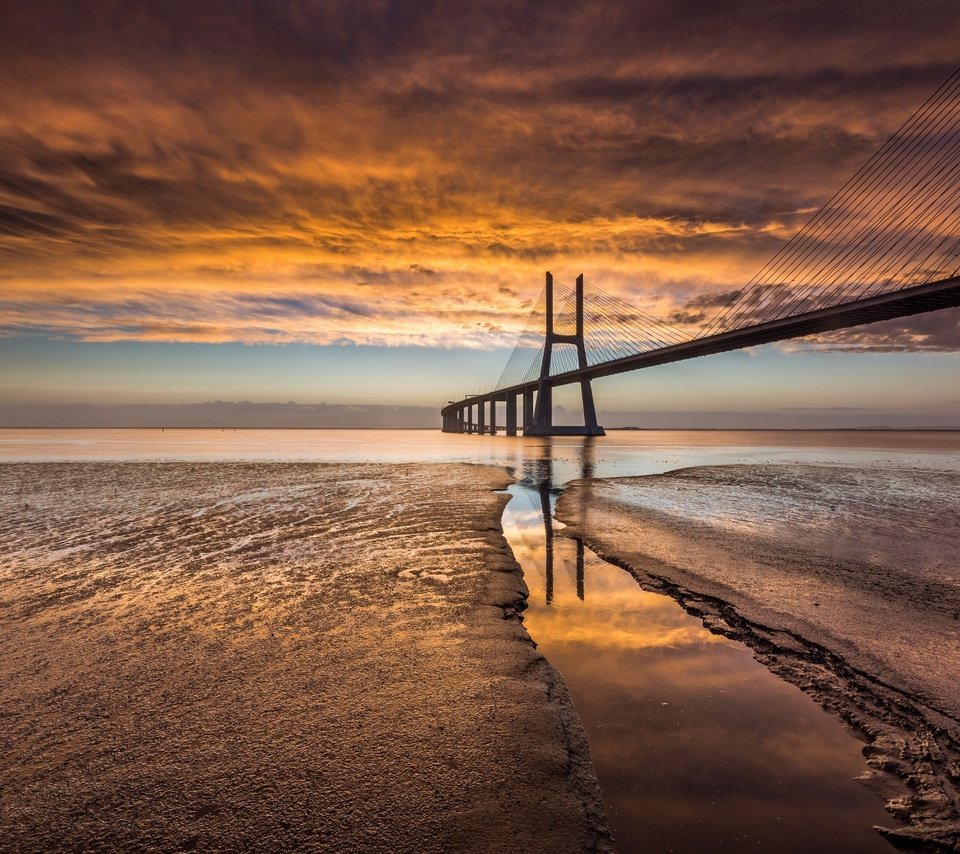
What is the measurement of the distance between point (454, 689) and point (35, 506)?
13098 millimetres

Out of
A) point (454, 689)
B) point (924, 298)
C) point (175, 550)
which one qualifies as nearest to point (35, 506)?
point (175, 550)

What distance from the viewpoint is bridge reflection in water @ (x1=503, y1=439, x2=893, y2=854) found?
96.0 inches

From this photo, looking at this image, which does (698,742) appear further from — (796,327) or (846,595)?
(796,327)

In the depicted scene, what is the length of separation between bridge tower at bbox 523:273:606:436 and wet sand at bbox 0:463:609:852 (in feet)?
213

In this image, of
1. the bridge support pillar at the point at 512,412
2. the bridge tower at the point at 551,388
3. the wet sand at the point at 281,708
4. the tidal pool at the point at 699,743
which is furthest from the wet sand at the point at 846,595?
the bridge support pillar at the point at 512,412

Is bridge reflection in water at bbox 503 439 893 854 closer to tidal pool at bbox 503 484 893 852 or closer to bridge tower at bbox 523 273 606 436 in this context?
tidal pool at bbox 503 484 893 852

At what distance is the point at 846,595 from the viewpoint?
5.87 meters

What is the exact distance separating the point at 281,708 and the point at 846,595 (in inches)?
229

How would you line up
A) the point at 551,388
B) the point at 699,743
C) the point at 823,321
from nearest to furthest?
Result: the point at 699,743, the point at 823,321, the point at 551,388

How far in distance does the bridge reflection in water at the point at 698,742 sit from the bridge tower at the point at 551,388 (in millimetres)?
65729

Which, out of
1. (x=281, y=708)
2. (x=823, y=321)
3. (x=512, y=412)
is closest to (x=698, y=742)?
(x=281, y=708)

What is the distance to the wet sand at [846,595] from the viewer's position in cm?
296

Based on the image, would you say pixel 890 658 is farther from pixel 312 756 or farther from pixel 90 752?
pixel 90 752

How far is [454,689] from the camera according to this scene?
359 centimetres
